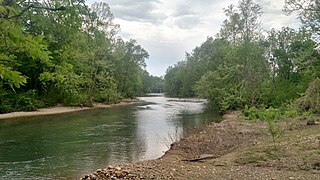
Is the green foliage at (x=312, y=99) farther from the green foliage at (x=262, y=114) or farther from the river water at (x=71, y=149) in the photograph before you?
the river water at (x=71, y=149)

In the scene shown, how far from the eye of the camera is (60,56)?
20.6 m

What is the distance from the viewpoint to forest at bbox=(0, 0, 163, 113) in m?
4.72

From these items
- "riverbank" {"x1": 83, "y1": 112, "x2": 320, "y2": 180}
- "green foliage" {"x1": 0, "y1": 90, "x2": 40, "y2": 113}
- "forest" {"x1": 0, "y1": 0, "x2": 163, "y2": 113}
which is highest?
"forest" {"x1": 0, "y1": 0, "x2": 163, "y2": 113}

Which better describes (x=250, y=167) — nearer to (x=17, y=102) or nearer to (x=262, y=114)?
(x=262, y=114)

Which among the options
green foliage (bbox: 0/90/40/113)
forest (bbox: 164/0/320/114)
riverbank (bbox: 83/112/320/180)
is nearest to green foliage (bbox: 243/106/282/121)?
forest (bbox: 164/0/320/114)

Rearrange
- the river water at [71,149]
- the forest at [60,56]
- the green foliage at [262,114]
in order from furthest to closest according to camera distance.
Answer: the green foliage at [262,114] < the river water at [71,149] < the forest at [60,56]

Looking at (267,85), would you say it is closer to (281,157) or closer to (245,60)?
(245,60)

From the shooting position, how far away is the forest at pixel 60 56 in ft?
15.5

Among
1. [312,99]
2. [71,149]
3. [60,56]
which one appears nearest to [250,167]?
[71,149]

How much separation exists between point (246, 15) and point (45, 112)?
28223mm

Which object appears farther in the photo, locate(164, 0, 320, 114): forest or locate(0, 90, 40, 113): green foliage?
locate(0, 90, 40, 113): green foliage

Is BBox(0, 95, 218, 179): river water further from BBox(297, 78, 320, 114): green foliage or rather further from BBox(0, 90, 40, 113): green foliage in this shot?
BBox(0, 90, 40, 113): green foliage

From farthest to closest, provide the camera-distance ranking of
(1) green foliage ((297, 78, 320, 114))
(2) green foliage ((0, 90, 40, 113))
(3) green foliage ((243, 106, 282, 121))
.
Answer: (2) green foliage ((0, 90, 40, 113)), (3) green foliage ((243, 106, 282, 121)), (1) green foliage ((297, 78, 320, 114))

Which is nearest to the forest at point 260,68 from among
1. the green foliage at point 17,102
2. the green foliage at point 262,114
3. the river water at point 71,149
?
the green foliage at point 262,114
